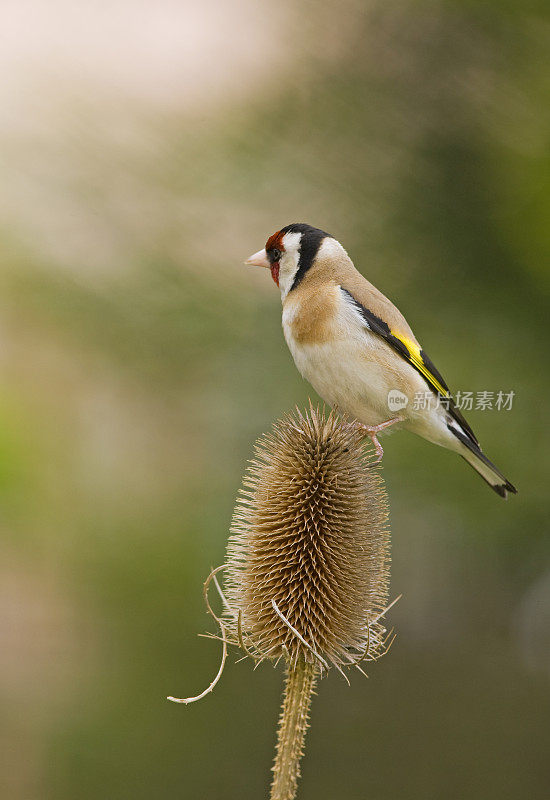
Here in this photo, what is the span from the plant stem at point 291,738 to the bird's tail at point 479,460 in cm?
80

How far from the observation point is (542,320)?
2428mm

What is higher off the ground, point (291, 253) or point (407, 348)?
point (291, 253)

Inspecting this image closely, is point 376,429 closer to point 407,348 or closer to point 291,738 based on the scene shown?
point 407,348

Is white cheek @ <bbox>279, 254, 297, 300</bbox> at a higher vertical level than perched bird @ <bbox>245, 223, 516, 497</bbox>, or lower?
higher

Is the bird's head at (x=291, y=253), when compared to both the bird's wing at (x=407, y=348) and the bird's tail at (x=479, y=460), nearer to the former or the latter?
the bird's wing at (x=407, y=348)

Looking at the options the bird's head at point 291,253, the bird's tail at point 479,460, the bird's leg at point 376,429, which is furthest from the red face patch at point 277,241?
the bird's tail at point 479,460

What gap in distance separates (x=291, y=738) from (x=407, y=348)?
1063 millimetres

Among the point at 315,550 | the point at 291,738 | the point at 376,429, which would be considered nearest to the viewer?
the point at 291,738

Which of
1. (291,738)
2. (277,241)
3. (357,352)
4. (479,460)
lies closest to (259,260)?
(277,241)

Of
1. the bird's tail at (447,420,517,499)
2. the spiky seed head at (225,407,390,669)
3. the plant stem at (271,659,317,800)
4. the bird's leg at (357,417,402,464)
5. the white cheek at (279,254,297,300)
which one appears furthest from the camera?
the white cheek at (279,254,297,300)

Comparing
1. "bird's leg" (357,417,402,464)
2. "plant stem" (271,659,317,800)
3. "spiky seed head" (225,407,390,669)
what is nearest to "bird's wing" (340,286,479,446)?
"bird's leg" (357,417,402,464)

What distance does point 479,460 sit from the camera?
218cm

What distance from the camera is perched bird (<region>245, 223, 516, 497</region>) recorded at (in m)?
2.04

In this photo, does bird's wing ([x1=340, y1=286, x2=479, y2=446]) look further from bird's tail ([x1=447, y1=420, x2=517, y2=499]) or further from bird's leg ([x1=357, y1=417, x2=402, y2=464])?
bird's leg ([x1=357, y1=417, x2=402, y2=464])
